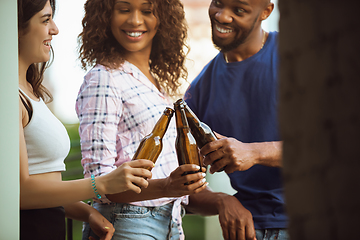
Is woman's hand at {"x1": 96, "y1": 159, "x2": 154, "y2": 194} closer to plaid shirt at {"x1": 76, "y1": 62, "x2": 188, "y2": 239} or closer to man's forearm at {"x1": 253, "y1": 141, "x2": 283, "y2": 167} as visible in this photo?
plaid shirt at {"x1": 76, "y1": 62, "x2": 188, "y2": 239}

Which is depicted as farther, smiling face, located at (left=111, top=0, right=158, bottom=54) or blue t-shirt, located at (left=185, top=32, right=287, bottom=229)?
blue t-shirt, located at (left=185, top=32, right=287, bottom=229)

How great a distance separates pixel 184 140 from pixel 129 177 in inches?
4.5

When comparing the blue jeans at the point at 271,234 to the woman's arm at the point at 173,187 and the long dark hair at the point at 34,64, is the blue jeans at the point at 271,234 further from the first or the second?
the long dark hair at the point at 34,64

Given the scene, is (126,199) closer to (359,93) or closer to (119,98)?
(119,98)

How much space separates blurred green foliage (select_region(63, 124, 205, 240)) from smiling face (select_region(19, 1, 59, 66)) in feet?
1.80

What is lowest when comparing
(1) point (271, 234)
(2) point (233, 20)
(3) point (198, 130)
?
(1) point (271, 234)

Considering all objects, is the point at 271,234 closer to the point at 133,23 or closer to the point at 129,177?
the point at 129,177

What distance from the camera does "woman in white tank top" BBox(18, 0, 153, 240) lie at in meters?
0.57

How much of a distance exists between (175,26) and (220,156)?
400mm

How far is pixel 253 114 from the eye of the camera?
87 cm

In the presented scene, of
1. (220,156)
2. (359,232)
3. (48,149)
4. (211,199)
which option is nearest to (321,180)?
(359,232)

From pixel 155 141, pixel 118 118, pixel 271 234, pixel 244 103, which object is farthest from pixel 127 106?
pixel 271 234

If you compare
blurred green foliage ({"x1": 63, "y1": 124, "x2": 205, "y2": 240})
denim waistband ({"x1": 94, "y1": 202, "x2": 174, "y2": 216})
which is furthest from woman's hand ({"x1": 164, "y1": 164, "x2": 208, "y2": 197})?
blurred green foliage ({"x1": 63, "y1": 124, "x2": 205, "y2": 240})

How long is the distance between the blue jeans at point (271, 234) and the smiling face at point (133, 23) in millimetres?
547
